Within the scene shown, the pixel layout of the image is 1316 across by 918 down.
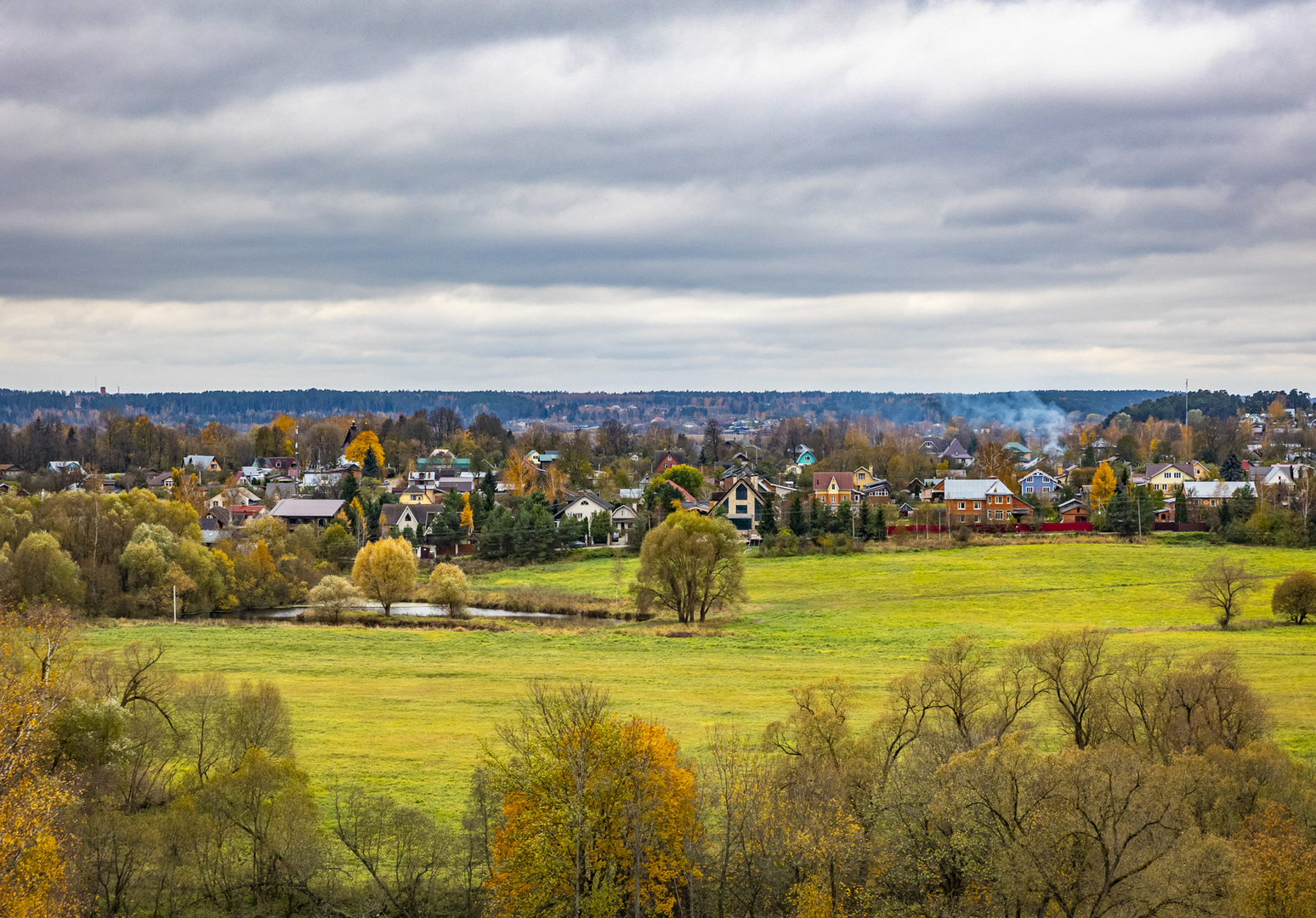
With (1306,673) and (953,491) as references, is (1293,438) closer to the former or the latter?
(953,491)

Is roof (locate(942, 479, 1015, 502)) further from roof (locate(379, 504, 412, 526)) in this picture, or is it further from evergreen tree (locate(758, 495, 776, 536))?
roof (locate(379, 504, 412, 526))

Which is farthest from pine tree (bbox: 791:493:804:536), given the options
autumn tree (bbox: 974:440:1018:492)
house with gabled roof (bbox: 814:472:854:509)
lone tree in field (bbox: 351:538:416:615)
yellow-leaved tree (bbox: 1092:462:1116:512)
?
yellow-leaved tree (bbox: 1092:462:1116:512)

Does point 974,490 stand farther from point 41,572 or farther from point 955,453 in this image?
point 955,453

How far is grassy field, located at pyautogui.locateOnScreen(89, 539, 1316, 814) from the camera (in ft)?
117

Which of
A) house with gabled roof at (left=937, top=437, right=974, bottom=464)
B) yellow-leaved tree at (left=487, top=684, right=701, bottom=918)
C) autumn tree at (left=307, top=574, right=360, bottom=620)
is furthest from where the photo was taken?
house with gabled roof at (left=937, top=437, right=974, bottom=464)

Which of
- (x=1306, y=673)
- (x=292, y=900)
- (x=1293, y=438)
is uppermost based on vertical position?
(x=1293, y=438)

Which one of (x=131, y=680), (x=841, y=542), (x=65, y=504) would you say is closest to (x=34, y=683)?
(x=131, y=680)

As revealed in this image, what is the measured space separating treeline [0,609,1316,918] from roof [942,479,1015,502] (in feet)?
231

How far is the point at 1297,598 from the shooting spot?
5169cm

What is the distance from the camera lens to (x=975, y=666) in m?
28.3

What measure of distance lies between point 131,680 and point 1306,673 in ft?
128

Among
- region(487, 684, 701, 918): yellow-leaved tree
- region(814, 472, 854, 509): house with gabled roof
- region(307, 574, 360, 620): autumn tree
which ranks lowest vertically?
region(307, 574, 360, 620): autumn tree

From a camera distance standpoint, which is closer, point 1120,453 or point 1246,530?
point 1246,530

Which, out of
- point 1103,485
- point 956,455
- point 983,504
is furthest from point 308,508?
point 956,455
